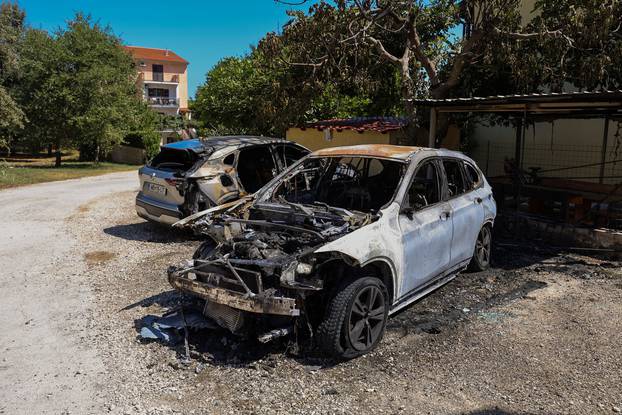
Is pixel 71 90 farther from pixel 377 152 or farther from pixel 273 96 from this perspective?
pixel 377 152

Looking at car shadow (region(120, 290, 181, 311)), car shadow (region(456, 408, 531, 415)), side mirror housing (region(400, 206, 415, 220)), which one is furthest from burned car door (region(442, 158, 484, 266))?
car shadow (region(120, 290, 181, 311))

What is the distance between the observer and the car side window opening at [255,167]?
8844mm

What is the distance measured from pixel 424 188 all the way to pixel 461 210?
0.65 meters

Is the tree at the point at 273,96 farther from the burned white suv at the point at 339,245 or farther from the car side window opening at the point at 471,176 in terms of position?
the burned white suv at the point at 339,245

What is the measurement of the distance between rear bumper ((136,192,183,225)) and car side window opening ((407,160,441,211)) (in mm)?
4244

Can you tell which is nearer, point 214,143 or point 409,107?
point 214,143

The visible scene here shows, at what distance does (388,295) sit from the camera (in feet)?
15.3

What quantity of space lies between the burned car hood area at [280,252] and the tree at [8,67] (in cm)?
1780

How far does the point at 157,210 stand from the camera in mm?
8562

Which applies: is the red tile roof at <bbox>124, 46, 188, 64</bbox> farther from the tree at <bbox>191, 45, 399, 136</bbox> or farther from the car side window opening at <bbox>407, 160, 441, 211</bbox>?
the car side window opening at <bbox>407, 160, 441, 211</bbox>

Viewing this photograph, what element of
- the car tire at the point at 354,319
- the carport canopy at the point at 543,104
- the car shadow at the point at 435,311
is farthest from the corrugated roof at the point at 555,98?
the car tire at the point at 354,319

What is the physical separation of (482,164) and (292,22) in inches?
280

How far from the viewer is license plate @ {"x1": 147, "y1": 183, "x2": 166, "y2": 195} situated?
27.7 ft

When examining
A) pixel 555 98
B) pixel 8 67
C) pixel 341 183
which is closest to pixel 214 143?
pixel 341 183
